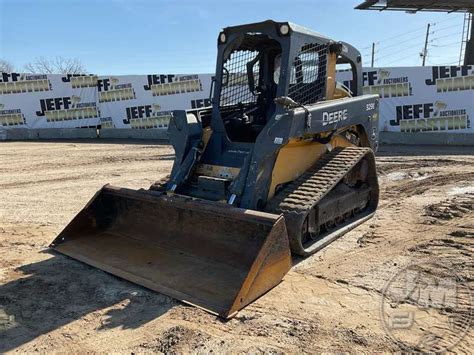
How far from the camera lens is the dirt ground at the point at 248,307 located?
9.81 ft

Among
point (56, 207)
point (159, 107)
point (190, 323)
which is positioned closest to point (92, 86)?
point (159, 107)

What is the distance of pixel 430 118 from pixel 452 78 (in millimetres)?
1429

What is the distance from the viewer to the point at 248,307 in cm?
344

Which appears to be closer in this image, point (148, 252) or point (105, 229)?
point (148, 252)

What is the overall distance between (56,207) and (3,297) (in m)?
3.28

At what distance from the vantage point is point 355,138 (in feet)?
20.9

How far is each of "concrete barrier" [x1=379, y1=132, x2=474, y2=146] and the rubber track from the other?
944 centimetres

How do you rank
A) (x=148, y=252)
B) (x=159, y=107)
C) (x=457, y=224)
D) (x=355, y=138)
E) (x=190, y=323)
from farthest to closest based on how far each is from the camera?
(x=159, y=107) → (x=355, y=138) → (x=457, y=224) → (x=148, y=252) → (x=190, y=323)

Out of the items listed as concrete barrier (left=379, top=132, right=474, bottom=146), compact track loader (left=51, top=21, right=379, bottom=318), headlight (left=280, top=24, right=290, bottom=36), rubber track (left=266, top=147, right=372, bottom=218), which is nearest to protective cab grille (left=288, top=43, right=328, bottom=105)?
compact track loader (left=51, top=21, right=379, bottom=318)

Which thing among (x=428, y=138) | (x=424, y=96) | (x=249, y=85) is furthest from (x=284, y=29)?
(x=424, y=96)

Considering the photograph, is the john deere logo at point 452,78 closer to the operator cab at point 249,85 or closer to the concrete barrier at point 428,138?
the concrete barrier at point 428,138

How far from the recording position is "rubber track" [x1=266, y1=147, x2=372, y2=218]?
418 centimetres

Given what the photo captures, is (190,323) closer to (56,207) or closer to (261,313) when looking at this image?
(261,313)

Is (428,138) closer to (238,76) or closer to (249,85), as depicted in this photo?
(249,85)
